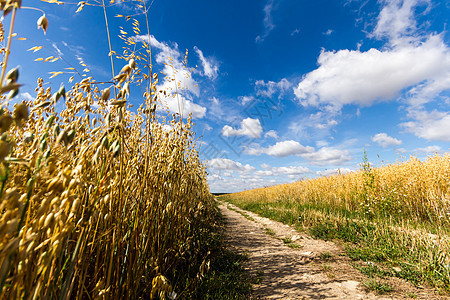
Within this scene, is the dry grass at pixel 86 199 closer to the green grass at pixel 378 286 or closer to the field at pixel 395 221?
the green grass at pixel 378 286

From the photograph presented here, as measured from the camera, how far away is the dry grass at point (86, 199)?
0.81 m

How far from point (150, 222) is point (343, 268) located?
327cm

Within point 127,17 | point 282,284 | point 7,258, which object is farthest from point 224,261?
point 127,17

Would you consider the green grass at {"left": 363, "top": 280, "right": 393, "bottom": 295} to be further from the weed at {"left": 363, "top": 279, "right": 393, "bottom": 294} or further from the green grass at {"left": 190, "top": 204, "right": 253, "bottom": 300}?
the green grass at {"left": 190, "top": 204, "right": 253, "bottom": 300}

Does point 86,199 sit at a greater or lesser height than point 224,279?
greater

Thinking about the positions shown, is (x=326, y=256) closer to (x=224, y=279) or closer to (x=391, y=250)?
(x=391, y=250)

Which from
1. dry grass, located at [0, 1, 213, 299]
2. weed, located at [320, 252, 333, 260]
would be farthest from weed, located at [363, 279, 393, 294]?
dry grass, located at [0, 1, 213, 299]

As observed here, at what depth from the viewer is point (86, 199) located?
1.27 metres

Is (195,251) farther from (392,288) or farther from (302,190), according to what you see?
(302,190)

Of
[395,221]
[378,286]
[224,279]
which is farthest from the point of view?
[395,221]

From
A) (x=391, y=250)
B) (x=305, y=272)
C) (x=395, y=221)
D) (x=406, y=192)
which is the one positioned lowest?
(x=305, y=272)

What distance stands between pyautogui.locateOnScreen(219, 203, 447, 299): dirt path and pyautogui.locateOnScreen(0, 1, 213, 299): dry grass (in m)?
1.09

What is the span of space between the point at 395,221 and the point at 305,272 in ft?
10.7

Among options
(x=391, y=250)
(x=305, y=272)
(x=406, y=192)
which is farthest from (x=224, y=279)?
(x=406, y=192)
